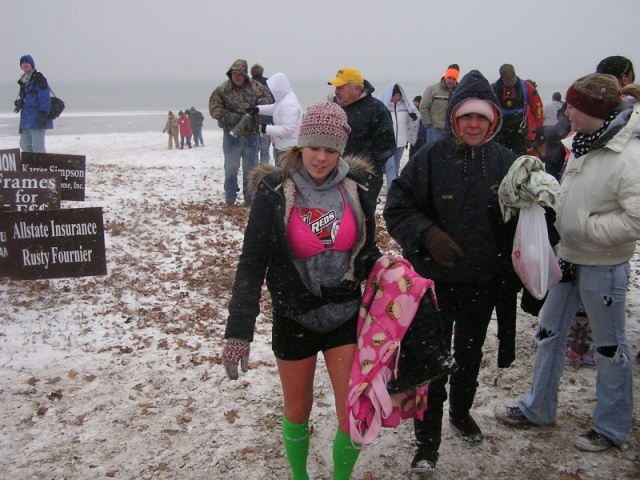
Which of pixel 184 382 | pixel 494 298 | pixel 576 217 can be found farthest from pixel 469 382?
pixel 184 382

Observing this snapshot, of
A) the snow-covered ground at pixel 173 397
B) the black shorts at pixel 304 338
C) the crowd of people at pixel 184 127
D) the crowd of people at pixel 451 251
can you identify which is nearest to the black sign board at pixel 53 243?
the snow-covered ground at pixel 173 397

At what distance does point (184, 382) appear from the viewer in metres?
4.58

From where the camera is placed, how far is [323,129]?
9.24 ft

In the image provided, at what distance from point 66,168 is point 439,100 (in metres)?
7.23

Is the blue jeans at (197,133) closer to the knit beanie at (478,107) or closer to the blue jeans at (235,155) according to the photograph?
the blue jeans at (235,155)

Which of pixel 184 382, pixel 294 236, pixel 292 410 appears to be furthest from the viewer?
pixel 184 382

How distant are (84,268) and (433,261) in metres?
4.22

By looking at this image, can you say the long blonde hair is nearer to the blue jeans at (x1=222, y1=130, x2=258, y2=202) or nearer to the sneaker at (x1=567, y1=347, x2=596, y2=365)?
the sneaker at (x1=567, y1=347, x2=596, y2=365)

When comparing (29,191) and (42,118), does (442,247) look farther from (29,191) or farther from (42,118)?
(42,118)

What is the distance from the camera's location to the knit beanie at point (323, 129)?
2.81 meters

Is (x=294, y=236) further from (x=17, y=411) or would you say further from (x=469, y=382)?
(x=17, y=411)

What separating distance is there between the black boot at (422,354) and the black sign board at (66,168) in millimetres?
5142

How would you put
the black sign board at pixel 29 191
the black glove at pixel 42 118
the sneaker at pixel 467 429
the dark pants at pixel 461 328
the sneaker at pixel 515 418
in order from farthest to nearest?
1. the black glove at pixel 42 118
2. the black sign board at pixel 29 191
3. the sneaker at pixel 515 418
4. the sneaker at pixel 467 429
5. the dark pants at pixel 461 328

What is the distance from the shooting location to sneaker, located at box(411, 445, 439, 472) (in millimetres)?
3469
